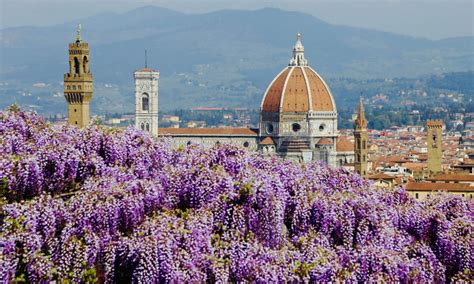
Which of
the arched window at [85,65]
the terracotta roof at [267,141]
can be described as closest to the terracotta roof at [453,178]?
the arched window at [85,65]

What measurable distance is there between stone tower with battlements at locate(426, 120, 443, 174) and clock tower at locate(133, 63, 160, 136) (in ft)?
78.5

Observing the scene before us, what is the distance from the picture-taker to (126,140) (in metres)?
27.6

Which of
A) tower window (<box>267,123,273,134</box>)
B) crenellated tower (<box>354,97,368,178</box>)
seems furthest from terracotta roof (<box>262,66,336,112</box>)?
crenellated tower (<box>354,97,368,178</box>)

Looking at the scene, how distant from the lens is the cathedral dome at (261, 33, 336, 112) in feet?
414

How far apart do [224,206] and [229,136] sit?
99.0 m

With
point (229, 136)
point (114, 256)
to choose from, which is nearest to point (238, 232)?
point (114, 256)

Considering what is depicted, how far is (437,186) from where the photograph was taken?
71.8m

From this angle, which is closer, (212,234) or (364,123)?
(212,234)

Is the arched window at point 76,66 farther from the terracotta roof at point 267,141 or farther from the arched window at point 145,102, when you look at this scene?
the arched window at point 145,102

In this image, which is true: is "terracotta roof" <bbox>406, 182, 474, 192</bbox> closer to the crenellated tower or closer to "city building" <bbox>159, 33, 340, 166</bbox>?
the crenellated tower

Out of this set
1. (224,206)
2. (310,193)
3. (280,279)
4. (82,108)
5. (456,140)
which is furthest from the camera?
(456,140)

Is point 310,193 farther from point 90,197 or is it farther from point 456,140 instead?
point 456,140

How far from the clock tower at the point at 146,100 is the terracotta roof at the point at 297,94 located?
30.3 feet

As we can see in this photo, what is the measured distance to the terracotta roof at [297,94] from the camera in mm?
126312
